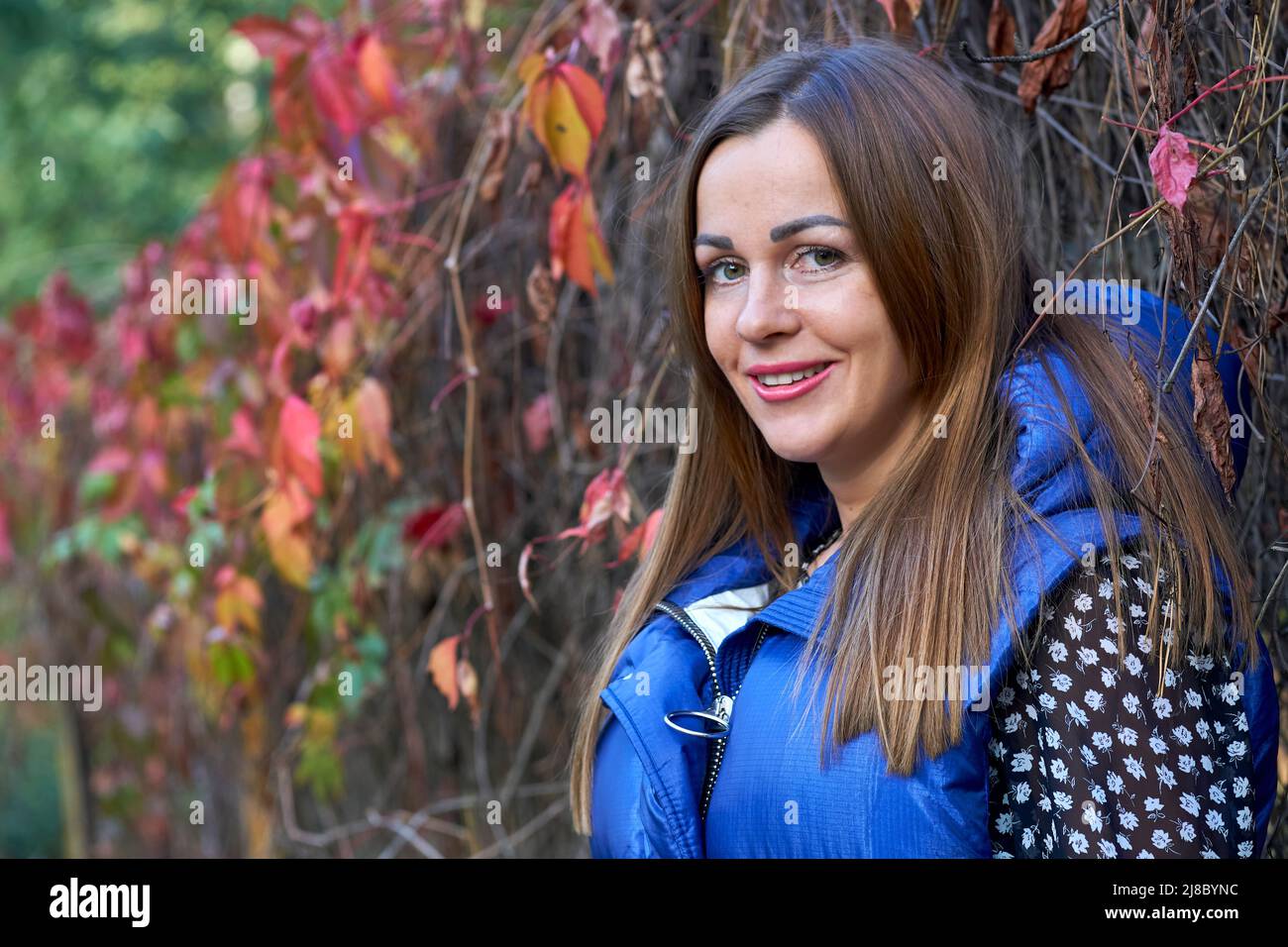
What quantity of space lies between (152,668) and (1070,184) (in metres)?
2.78

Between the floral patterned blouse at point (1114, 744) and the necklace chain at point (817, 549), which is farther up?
the necklace chain at point (817, 549)

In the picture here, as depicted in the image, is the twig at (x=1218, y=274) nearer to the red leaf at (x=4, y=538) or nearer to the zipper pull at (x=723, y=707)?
the zipper pull at (x=723, y=707)

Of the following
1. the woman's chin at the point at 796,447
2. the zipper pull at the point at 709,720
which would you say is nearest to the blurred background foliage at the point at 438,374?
the woman's chin at the point at 796,447

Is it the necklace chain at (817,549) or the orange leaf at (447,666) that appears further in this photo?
the orange leaf at (447,666)

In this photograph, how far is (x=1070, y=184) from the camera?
6.25ft

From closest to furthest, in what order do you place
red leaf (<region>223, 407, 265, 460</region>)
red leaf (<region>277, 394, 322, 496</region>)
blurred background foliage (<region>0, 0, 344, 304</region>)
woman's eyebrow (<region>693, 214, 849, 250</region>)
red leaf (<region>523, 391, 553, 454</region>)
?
1. woman's eyebrow (<region>693, 214, 849, 250</region>)
2. red leaf (<region>277, 394, 322, 496</region>)
3. red leaf (<region>523, 391, 553, 454</region>)
4. red leaf (<region>223, 407, 265, 460</region>)
5. blurred background foliage (<region>0, 0, 344, 304</region>)

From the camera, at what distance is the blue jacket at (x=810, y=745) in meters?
1.19

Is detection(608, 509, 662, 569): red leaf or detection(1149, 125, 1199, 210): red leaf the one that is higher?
detection(1149, 125, 1199, 210): red leaf

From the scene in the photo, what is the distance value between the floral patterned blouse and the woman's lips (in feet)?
1.17

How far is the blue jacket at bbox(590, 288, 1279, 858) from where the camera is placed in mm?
1192

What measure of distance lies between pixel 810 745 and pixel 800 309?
455mm

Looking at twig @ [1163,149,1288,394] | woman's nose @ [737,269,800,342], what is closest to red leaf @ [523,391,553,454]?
woman's nose @ [737,269,800,342]

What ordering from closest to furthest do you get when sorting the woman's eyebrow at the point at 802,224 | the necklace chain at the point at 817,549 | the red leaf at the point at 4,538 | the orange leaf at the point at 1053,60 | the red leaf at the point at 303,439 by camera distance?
the woman's eyebrow at the point at 802,224
the orange leaf at the point at 1053,60
the necklace chain at the point at 817,549
the red leaf at the point at 303,439
the red leaf at the point at 4,538

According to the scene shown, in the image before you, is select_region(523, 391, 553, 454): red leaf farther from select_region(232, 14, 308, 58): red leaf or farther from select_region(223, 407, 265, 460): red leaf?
select_region(232, 14, 308, 58): red leaf
